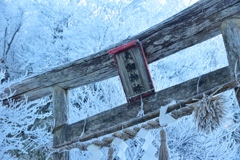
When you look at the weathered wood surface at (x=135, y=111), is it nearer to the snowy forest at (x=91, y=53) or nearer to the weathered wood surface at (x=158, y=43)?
the weathered wood surface at (x=158, y=43)

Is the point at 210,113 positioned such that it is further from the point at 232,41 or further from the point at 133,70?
the point at 133,70

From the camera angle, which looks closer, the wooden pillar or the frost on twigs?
the frost on twigs

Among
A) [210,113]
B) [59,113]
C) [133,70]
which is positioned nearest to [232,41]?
[210,113]

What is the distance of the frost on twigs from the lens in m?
1.20

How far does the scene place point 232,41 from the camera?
4.52 feet

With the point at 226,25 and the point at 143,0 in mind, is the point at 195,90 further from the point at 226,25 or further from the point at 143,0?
the point at 143,0

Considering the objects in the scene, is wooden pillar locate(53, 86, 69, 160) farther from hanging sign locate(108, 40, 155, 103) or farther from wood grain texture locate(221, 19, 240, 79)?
wood grain texture locate(221, 19, 240, 79)

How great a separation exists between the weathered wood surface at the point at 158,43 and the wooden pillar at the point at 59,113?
0.19 feet

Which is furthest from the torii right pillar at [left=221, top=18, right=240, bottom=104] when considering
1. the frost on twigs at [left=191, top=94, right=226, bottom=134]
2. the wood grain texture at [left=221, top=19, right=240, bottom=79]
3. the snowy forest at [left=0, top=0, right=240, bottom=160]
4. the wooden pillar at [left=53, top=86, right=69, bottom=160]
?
the snowy forest at [left=0, top=0, right=240, bottom=160]

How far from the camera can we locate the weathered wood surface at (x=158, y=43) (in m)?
1.48

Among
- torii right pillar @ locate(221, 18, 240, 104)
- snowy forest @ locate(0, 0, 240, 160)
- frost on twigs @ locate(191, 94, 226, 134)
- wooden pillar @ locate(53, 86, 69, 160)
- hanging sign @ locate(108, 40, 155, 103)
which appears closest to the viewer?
frost on twigs @ locate(191, 94, 226, 134)

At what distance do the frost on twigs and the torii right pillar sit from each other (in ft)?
0.59

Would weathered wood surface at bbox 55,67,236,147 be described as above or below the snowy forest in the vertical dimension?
below

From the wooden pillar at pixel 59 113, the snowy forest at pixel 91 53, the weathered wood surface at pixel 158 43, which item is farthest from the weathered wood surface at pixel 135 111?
the snowy forest at pixel 91 53
